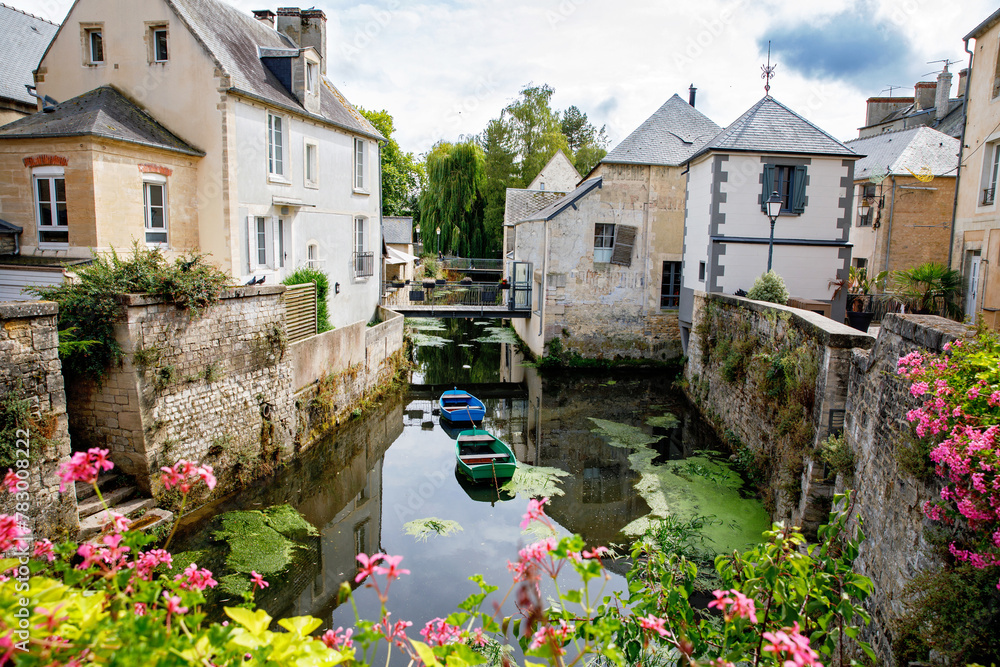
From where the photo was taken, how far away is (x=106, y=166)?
450 inches

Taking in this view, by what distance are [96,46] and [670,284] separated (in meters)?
17.1

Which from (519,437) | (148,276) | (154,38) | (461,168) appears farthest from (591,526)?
(461,168)

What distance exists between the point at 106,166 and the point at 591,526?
419 inches

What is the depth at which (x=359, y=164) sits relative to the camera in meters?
19.3

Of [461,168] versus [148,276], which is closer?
[148,276]

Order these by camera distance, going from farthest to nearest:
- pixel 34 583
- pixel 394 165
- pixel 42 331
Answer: pixel 394 165 < pixel 42 331 < pixel 34 583

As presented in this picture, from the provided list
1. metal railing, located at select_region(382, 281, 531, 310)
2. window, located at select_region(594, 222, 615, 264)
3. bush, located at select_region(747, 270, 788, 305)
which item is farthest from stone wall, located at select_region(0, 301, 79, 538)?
window, located at select_region(594, 222, 615, 264)

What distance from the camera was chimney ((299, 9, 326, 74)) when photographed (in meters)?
18.6

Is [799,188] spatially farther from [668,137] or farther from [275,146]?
[275,146]

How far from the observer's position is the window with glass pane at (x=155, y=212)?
1246cm

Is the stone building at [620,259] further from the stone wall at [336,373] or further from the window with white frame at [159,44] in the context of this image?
the window with white frame at [159,44]

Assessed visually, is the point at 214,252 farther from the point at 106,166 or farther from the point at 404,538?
the point at 404,538

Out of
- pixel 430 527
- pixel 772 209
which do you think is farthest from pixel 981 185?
pixel 430 527

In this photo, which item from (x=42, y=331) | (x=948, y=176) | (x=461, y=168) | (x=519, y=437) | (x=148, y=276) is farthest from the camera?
(x=461, y=168)
